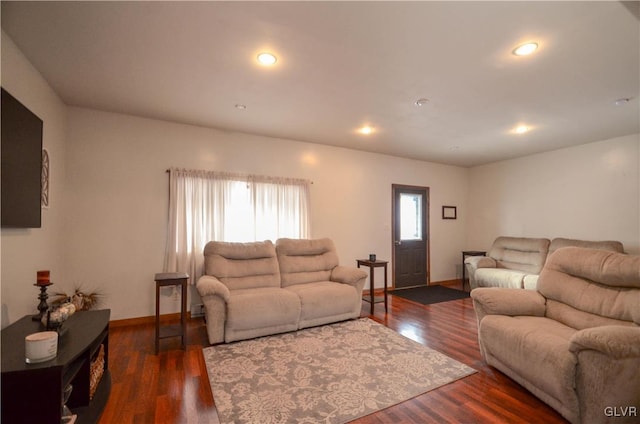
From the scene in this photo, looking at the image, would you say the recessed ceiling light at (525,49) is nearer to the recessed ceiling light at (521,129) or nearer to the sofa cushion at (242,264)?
the recessed ceiling light at (521,129)

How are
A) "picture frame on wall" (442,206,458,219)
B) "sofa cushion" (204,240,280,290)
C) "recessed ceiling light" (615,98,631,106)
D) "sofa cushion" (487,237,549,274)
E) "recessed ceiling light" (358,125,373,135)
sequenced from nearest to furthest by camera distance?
"recessed ceiling light" (615,98,631,106) → "sofa cushion" (204,240,280,290) → "recessed ceiling light" (358,125,373,135) → "sofa cushion" (487,237,549,274) → "picture frame on wall" (442,206,458,219)

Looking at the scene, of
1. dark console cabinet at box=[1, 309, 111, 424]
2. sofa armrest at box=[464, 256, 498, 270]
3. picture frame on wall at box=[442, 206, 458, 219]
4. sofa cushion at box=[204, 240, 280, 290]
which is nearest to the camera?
dark console cabinet at box=[1, 309, 111, 424]

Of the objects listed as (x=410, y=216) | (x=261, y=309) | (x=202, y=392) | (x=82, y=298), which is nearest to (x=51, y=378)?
(x=202, y=392)

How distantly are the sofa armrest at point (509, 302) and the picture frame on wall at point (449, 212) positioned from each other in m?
3.75

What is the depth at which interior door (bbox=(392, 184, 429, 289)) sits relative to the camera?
5.60 meters

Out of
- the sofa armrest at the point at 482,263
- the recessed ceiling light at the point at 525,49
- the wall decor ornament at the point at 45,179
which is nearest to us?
the recessed ceiling light at the point at 525,49

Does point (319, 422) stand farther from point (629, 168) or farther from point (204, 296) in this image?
point (629, 168)

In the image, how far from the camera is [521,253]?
5008 mm

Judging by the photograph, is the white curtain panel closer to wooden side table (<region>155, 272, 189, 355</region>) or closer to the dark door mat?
wooden side table (<region>155, 272, 189, 355</region>)

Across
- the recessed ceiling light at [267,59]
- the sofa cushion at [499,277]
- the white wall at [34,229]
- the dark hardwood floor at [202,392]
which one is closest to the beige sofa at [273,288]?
the dark hardwood floor at [202,392]

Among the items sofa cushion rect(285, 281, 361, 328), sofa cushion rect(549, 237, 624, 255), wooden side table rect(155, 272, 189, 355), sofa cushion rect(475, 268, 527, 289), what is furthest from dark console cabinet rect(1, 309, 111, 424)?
sofa cushion rect(549, 237, 624, 255)

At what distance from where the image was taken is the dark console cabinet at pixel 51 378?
1.41 meters

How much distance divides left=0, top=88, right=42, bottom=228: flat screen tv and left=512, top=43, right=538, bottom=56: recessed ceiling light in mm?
3496

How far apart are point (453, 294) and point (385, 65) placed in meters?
4.34
